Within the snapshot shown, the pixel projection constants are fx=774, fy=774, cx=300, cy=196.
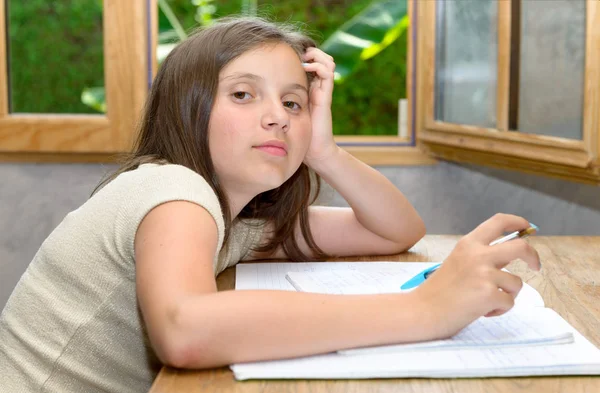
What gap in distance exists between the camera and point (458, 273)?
2.52 feet

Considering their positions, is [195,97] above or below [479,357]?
above

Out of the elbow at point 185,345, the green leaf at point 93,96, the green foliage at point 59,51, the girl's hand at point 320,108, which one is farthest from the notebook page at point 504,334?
the green leaf at point 93,96

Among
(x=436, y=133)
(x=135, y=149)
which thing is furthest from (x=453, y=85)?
(x=135, y=149)

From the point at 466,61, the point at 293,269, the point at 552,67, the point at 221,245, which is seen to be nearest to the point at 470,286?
the point at 221,245

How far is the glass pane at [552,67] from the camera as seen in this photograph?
144cm

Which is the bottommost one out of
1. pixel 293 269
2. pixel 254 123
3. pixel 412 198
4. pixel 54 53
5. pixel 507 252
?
pixel 412 198

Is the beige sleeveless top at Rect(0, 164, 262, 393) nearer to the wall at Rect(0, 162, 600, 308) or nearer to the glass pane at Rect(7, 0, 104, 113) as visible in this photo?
the wall at Rect(0, 162, 600, 308)

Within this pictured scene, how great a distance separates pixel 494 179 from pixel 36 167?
1.36m

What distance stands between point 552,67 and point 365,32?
4.24 feet

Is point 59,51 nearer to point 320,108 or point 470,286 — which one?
point 320,108

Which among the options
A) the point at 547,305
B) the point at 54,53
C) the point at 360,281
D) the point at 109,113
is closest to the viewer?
the point at 547,305

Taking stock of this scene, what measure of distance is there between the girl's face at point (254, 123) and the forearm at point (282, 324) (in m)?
0.32

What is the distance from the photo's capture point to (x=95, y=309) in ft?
2.93

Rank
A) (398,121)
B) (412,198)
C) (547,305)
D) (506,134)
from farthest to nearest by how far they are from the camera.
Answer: (398,121) < (412,198) < (506,134) < (547,305)
